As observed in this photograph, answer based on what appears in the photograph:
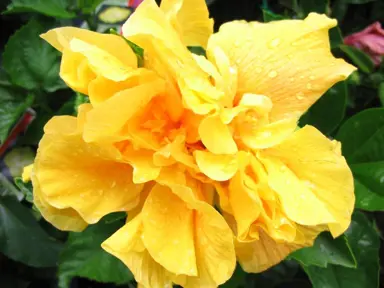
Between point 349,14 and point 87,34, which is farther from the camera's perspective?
point 349,14

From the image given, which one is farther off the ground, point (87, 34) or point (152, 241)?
point (87, 34)

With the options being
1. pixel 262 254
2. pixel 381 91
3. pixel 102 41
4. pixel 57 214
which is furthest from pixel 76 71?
pixel 381 91

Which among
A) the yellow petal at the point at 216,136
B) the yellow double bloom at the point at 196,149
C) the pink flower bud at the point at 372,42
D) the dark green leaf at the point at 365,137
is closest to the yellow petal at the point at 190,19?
the yellow double bloom at the point at 196,149

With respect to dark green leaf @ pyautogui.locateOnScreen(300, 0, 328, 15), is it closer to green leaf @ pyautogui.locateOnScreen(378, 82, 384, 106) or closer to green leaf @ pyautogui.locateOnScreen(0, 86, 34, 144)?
green leaf @ pyautogui.locateOnScreen(378, 82, 384, 106)

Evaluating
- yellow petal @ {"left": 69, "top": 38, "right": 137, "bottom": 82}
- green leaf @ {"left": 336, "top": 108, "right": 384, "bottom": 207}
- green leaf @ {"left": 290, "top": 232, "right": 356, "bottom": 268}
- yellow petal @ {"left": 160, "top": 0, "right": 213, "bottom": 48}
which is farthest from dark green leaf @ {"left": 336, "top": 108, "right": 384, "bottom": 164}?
yellow petal @ {"left": 69, "top": 38, "right": 137, "bottom": 82}

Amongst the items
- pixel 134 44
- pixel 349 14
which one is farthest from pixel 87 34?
pixel 349 14

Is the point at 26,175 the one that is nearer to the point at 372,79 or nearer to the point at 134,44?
the point at 134,44

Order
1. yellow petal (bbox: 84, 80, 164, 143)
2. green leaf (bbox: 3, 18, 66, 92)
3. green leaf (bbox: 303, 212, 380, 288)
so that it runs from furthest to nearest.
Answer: green leaf (bbox: 3, 18, 66, 92)
green leaf (bbox: 303, 212, 380, 288)
yellow petal (bbox: 84, 80, 164, 143)
